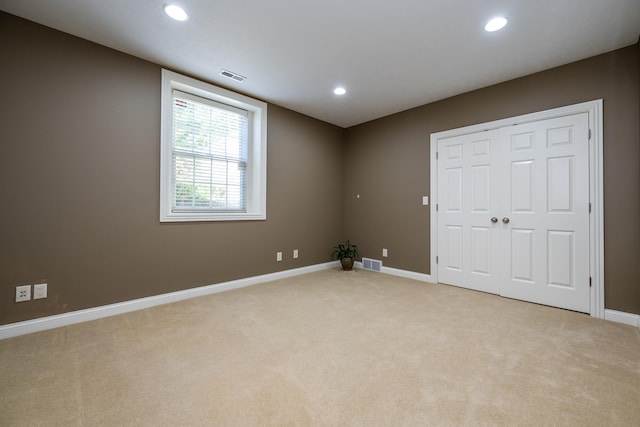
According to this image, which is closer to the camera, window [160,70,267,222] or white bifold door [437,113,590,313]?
white bifold door [437,113,590,313]

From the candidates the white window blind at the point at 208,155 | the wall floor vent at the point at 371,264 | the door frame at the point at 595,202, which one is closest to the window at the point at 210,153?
the white window blind at the point at 208,155

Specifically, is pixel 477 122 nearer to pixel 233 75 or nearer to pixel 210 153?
pixel 233 75

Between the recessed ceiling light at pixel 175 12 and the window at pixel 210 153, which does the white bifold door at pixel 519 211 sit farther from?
the recessed ceiling light at pixel 175 12

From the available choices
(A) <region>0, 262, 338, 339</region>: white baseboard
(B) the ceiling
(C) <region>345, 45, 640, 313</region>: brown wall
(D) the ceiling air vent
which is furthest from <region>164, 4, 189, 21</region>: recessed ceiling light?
(C) <region>345, 45, 640, 313</region>: brown wall

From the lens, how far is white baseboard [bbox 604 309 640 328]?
7.88 feet

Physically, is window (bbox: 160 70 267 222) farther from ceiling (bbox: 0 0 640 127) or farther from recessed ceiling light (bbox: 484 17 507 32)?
recessed ceiling light (bbox: 484 17 507 32)

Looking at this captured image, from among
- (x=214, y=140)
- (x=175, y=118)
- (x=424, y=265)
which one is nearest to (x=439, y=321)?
(x=424, y=265)

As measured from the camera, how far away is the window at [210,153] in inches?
118

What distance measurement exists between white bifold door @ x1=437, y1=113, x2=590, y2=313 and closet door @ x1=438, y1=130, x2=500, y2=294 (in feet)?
0.04

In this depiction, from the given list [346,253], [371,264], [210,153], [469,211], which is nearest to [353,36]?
[210,153]

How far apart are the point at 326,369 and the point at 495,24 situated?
297 centimetres

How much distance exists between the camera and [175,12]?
2113mm

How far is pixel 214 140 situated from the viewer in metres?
3.46

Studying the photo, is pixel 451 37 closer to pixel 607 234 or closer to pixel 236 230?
pixel 607 234
